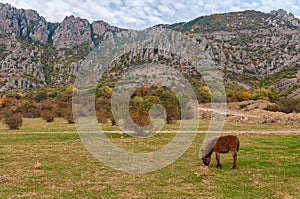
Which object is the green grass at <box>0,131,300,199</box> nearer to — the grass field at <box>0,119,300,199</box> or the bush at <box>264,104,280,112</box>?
the grass field at <box>0,119,300,199</box>

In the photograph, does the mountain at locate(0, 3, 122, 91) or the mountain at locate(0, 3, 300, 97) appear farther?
the mountain at locate(0, 3, 122, 91)

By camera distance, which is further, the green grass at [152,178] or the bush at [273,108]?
the bush at [273,108]

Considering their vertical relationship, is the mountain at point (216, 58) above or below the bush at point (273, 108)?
above

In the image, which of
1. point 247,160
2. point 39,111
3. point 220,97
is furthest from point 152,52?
point 247,160

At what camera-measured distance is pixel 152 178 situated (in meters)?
11.8

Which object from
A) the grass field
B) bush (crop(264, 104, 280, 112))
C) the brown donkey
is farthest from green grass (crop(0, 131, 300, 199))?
bush (crop(264, 104, 280, 112))

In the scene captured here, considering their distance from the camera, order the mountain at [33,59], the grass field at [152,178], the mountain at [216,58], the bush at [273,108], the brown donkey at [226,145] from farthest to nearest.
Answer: the mountain at [33,59] → the mountain at [216,58] → the bush at [273,108] → the brown donkey at [226,145] → the grass field at [152,178]

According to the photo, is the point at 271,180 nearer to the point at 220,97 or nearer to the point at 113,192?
the point at 113,192

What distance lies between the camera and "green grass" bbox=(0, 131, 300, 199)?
977 centimetres

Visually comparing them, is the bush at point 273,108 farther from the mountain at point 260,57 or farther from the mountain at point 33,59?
the mountain at point 33,59

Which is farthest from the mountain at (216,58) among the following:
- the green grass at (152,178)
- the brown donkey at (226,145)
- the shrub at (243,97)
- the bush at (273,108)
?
the brown donkey at (226,145)

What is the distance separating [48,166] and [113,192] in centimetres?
539

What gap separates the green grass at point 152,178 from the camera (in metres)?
9.77

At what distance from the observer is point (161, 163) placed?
14727 millimetres
